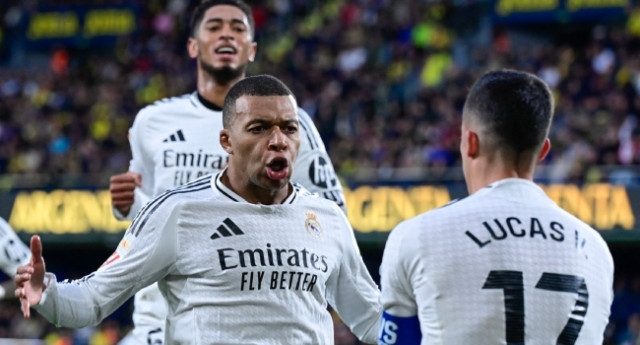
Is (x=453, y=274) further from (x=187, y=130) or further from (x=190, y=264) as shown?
(x=187, y=130)

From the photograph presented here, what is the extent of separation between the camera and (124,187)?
6.06 metres

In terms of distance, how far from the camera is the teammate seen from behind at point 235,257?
4555 millimetres

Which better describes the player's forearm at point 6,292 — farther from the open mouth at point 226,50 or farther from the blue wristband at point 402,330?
the blue wristband at point 402,330

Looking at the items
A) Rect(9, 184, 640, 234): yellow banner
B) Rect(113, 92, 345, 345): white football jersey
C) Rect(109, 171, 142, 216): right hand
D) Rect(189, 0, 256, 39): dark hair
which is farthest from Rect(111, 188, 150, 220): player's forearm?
Rect(9, 184, 640, 234): yellow banner

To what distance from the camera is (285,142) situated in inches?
185

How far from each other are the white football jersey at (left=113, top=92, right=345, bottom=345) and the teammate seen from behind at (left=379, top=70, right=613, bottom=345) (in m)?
2.07

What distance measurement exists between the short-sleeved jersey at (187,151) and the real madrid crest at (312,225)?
3.00 feet

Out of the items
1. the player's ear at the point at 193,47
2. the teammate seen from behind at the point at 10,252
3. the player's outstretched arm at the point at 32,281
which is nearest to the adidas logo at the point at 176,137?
the player's ear at the point at 193,47

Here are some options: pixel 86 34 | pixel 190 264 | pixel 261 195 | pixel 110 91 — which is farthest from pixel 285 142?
pixel 86 34

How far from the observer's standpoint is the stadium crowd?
59.8 feet

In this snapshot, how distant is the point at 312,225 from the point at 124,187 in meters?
1.57

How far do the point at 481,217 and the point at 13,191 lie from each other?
19.5m

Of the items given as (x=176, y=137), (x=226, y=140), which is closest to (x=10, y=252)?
(x=176, y=137)

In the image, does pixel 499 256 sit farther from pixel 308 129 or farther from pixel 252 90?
pixel 308 129
